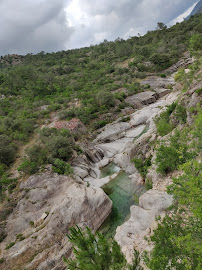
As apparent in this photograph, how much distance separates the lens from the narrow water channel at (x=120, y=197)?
57.1 feet

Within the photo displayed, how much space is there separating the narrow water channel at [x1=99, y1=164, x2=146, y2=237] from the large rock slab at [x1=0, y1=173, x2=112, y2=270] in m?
0.89

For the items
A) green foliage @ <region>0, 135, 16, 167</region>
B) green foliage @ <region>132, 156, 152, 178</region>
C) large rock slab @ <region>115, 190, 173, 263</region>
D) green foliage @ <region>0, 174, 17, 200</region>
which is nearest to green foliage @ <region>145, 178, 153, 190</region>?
green foliage @ <region>132, 156, 152, 178</region>

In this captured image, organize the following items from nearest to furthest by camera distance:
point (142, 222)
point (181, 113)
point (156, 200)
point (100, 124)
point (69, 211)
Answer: point (142, 222) < point (156, 200) < point (69, 211) < point (181, 113) < point (100, 124)

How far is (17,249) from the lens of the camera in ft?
52.0

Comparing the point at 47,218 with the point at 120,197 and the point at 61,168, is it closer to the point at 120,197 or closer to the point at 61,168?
the point at 61,168

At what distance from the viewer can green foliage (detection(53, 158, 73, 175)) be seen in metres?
24.2

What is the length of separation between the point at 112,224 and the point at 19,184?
1352 cm

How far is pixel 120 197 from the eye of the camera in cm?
2086

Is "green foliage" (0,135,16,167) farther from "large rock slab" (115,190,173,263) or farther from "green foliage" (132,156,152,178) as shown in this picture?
"large rock slab" (115,190,173,263)

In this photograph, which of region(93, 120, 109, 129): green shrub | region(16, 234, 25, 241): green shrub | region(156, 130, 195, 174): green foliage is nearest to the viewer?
region(156, 130, 195, 174): green foliage

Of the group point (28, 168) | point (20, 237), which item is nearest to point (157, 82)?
point (28, 168)

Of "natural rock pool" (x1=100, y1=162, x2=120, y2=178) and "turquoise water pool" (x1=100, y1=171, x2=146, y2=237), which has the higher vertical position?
"natural rock pool" (x1=100, y1=162, x2=120, y2=178)

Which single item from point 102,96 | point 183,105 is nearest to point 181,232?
point 183,105

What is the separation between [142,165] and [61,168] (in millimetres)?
11611
